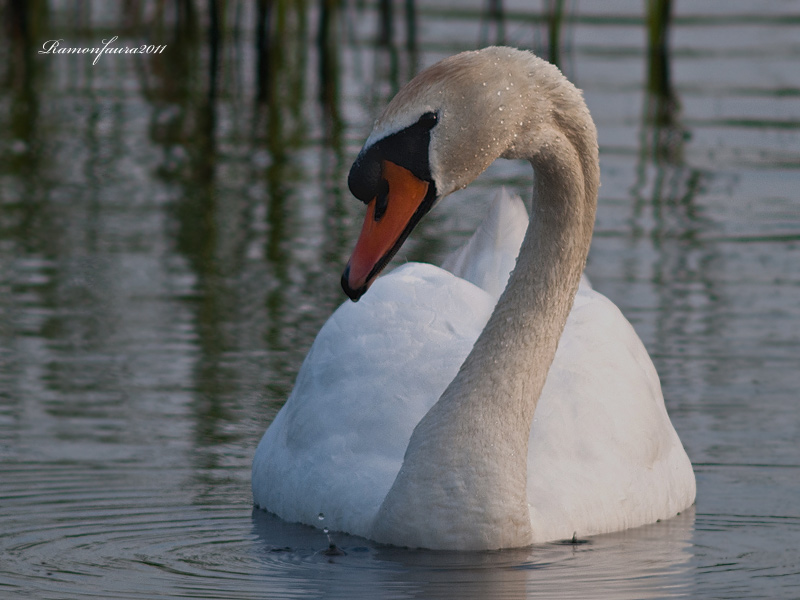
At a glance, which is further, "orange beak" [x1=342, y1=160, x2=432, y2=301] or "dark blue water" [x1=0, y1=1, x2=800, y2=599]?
"dark blue water" [x1=0, y1=1, x2=800, y2=599]

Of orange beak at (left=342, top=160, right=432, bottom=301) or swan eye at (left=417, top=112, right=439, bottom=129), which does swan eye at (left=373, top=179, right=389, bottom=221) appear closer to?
orange beak at (left=342, top=160, right=432, bottom=301)

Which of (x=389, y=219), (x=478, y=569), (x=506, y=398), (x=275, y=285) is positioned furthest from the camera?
(x=275, y=285)

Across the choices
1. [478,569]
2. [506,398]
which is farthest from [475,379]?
[478,569]

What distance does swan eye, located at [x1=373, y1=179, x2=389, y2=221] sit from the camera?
5961mm

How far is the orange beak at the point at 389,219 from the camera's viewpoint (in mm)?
5852

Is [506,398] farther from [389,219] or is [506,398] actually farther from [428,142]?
[428,142]

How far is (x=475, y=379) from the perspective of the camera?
22.0ft

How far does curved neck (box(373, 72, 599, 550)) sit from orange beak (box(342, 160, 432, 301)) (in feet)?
1.67

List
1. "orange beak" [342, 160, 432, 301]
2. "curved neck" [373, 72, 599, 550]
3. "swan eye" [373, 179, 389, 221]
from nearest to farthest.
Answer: "orange beak" [342, 160, 432, 301] < "swan eye" [373, 179, 389, 221] < "curved neck" [373, 72, 599, 550]

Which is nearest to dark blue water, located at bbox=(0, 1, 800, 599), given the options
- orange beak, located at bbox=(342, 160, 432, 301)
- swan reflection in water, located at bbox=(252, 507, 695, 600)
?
swan reflection in water, located at bbox=(252, 507, 695, 600)

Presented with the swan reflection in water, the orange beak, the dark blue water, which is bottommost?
the swan reflection in water

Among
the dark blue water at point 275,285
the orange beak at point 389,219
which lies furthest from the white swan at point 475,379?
the dark blue water at point 275,285

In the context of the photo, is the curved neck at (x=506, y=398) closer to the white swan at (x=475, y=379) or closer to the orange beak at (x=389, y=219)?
the white swan at (x=475, y=379)

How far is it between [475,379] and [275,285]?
462 centimetres
